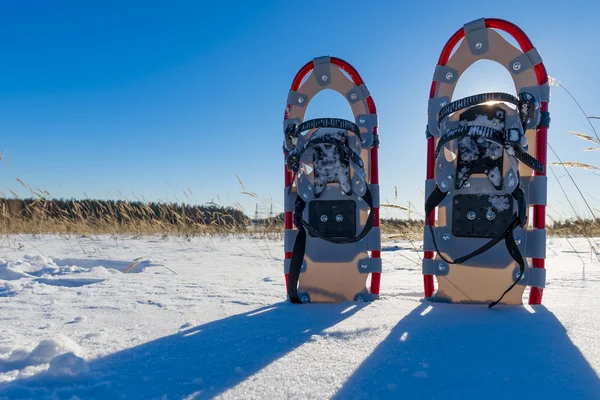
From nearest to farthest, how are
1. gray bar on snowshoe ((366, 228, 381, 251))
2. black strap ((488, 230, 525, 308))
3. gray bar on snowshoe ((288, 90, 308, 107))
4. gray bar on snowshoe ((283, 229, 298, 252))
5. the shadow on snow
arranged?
the shadow on snow
black strap ((488, 230, 525, 308))
gray bar on snowshoe ((366, 228, 381, 251))
gray bar on snowshoe ((283, 229, 298, 252))
gray bar on snowshoe ((288, 90, 308, 107))

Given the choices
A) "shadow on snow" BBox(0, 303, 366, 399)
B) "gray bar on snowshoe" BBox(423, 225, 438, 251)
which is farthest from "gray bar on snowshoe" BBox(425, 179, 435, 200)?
"shadow on snow" BBox(0, 303, 366, 399)

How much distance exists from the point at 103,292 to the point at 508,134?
2.21 meters

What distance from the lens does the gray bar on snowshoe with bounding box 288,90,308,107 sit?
264 centimetres

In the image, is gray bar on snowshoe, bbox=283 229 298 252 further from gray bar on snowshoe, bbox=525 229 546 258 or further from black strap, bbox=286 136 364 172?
gray bar on snowshoe, bbox=525 229 546 258

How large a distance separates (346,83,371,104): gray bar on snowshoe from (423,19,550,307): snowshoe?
0.56 meters

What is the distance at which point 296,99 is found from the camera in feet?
8.69

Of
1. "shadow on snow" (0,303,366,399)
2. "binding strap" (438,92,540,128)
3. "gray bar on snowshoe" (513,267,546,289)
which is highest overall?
"binding strap" (438,92,540,128)

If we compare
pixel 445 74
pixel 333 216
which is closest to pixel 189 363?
pixel 333 216

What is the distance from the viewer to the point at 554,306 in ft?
5.68

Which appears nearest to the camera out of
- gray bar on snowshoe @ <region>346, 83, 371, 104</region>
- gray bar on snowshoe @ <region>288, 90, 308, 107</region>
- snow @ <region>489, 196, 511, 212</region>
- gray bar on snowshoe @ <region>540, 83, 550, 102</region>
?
snow @ <region>489, 196, 511, 212</region>

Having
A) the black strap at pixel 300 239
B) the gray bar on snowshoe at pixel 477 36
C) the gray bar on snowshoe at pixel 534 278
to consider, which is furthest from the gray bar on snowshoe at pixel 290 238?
the gray bar on snowshoe at pixel 477 36

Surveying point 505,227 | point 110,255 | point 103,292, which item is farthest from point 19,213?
point 505,227

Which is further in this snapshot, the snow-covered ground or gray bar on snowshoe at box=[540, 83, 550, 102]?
gray bar on snowshoe at box=[540, 83, 550, 102]

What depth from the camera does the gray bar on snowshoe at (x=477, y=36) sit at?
2.20 metres
